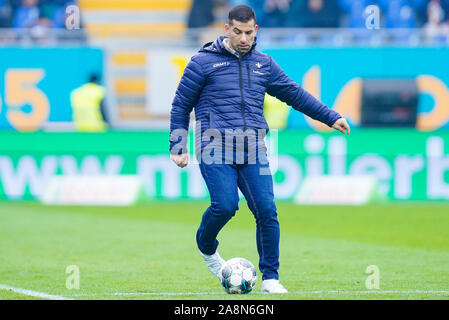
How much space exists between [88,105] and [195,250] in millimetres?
9112

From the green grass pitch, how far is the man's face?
1905 millimetres

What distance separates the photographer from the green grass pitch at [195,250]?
8484 millimetres

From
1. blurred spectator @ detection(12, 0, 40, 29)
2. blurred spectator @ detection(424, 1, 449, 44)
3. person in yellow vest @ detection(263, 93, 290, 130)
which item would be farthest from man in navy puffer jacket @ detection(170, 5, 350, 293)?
blurred spectator @ detection(12, 0, 40, 29)

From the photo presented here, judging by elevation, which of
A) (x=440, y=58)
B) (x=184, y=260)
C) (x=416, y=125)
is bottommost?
(x=184, y=260)

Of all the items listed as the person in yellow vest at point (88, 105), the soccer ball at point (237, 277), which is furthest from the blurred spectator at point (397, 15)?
the soccer ball at point (237, 277)

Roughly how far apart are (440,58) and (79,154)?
729 centimetres

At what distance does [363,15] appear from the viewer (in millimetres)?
21812

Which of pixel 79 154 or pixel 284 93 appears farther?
pixel 79 154

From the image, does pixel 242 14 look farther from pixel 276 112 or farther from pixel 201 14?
pixel 201 14

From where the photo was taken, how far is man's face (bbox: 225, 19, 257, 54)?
8117 mm

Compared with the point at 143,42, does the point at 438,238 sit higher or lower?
lower

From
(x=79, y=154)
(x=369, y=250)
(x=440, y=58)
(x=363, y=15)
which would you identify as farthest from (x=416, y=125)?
(x=369, y=250)

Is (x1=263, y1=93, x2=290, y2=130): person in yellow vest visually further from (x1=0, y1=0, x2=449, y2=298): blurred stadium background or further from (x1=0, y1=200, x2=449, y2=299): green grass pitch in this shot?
(x1=0, y1=200, x2=449, y2=299): green grass pitch

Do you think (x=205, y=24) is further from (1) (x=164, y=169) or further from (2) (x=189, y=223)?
(2) (x=189, y=223)
